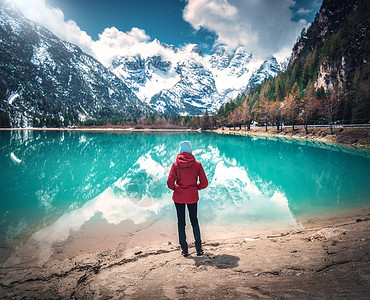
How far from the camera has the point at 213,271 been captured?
433 centimetres

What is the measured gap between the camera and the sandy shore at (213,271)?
3.33 metres

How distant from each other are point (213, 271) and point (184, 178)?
2157 millimetres

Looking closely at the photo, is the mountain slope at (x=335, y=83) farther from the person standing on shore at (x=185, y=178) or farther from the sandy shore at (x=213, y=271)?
the person standing on shore at (x=185, y=178)

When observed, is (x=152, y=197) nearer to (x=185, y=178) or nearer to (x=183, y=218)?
(x=183, y=218)

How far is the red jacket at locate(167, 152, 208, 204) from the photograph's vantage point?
16.4 feet

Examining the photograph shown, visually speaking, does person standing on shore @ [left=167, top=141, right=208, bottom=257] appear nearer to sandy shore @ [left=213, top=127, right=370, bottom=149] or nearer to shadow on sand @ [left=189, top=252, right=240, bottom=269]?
shadow on sand @ [left=189, top=252, right=240, bottom=269]

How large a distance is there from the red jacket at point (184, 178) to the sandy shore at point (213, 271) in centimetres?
163

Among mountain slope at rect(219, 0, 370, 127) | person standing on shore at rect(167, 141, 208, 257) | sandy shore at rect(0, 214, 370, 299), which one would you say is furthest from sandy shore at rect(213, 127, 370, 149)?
person standing on shore at rect(167, 141, 208, 257)

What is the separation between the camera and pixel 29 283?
→ 4.52 metres

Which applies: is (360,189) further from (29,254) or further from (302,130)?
(302,130)

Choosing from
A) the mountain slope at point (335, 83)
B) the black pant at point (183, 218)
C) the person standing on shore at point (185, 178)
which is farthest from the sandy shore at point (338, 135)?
the person standing on shore at point (185, 178)

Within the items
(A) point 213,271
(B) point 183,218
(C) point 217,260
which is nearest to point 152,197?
(B) point 183,218

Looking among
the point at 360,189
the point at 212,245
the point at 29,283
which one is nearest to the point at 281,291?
the point at 212,245

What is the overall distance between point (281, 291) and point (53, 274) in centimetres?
522
